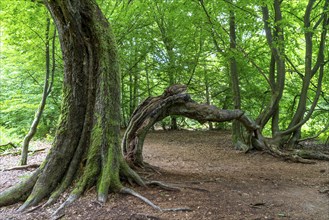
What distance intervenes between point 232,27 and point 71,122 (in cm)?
692

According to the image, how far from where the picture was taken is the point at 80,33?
174 inches

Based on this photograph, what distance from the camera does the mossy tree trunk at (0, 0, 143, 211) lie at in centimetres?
434

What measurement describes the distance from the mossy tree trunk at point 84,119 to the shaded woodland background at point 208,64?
12.7ft

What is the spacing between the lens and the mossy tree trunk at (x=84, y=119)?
4.34m

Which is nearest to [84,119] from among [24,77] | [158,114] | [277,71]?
[158,114]

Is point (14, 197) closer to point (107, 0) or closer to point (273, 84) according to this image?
point (107, 0)

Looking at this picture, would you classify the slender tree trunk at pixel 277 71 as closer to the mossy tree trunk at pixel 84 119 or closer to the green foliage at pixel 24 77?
the mossy tree trunk at pixel 84 119

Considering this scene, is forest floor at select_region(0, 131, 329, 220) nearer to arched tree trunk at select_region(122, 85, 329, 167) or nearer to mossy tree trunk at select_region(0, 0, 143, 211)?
mossy tree trunk at select_region(0, 0, 143, 211)

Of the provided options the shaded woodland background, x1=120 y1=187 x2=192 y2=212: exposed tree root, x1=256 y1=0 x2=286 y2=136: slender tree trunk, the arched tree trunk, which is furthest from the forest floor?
the shaded woodland background

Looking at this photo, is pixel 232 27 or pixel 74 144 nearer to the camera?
pixel 74 144

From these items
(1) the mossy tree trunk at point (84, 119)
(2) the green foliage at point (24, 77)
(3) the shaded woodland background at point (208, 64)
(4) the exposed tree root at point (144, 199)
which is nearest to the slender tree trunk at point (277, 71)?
(3) the shaded woodland background at point (208, 64)

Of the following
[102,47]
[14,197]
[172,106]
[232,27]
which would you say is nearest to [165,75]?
[232,27]

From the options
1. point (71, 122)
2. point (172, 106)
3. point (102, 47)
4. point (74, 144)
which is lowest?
point (74, 144)

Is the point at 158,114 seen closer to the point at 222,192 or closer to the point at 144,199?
the point at 222,192
